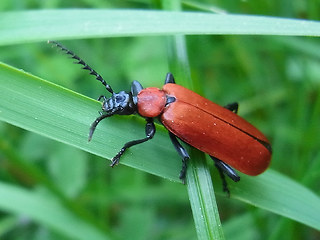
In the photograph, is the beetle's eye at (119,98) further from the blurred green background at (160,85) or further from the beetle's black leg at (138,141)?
the blurred green background at (160,85)

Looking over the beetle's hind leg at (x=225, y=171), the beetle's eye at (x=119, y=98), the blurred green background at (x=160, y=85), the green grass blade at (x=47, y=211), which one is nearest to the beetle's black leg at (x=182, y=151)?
the beetle's hind leg at (x=225, y=171)

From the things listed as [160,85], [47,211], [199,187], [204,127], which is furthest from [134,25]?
[160,85]

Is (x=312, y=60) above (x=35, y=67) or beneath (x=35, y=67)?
above

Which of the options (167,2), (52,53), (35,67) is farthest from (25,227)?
(167,2)

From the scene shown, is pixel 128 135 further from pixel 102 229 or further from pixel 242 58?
pixel 242 58

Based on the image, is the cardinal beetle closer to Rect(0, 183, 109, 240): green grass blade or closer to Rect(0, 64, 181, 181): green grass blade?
Rect(0, 64, 181, 181): green grass blade
